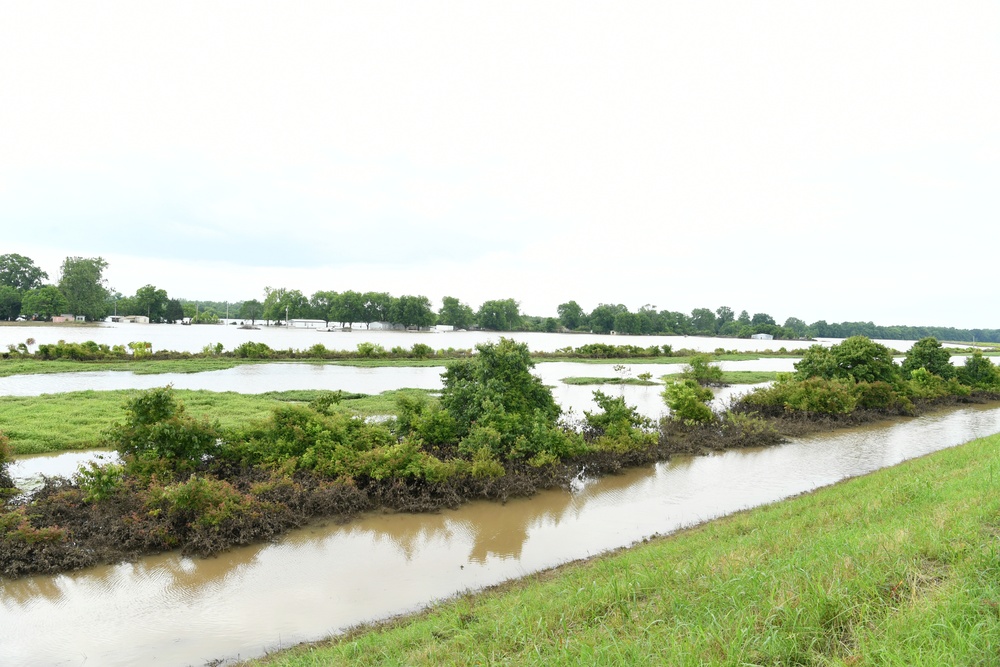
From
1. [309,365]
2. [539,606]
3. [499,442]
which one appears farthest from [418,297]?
[539,606]

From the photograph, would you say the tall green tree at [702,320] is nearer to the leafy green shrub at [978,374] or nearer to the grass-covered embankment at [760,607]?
the leafy green shrub at [978,374]

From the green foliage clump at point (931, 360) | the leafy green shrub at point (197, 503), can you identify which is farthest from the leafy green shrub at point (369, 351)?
the green foliage clump at point (931, 360)

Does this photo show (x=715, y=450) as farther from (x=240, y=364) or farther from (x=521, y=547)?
(x=240, y=364)

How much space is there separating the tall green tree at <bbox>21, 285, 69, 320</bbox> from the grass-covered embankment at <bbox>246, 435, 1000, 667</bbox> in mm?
87153

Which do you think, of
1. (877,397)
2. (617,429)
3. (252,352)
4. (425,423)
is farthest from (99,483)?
(252,352)

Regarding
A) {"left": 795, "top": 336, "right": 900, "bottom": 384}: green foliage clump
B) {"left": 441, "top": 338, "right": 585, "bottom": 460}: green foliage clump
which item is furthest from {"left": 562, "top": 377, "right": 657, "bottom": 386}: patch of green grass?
{"left": 441, "top": 338, "right": 585, "bottom": 460}: green foliage clump

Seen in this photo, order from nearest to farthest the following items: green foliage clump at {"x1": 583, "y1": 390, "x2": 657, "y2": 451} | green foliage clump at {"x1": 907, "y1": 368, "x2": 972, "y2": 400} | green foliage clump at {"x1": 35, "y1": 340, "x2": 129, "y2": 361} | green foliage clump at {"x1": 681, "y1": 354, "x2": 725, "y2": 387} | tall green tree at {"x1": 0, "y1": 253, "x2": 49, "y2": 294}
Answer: green foliage clump at {"x1": 583, "y1": 390, "x2": 657, "y2": 451}
green foliage clump at {"x1": 907, "y1": 368, "x2": 972, "y2": 400}
green foliage clump at {"x1": 681, "y1": 354, "x2": 725, "y2": 387}
green foliage clump at {"x1": 35, "y1": 340, "x2": 129, "y2": 361}
tall green tree at {"x1": 0, "y1": 253, "x2": 49, "y2": 294}

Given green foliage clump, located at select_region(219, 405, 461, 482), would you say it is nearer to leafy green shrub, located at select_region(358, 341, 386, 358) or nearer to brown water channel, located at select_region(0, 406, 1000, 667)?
brown water channel, located at select_region(0, 406, 1000, 667)

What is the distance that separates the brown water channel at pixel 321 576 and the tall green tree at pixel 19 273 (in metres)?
103

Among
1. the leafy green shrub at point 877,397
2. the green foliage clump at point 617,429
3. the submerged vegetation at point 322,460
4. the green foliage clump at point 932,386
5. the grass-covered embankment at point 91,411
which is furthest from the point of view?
the green foliage clump at point 932,386

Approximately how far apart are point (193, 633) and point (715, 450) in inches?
436

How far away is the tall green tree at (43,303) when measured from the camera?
66.6 m

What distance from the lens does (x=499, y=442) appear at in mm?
9172

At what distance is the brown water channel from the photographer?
438cm
